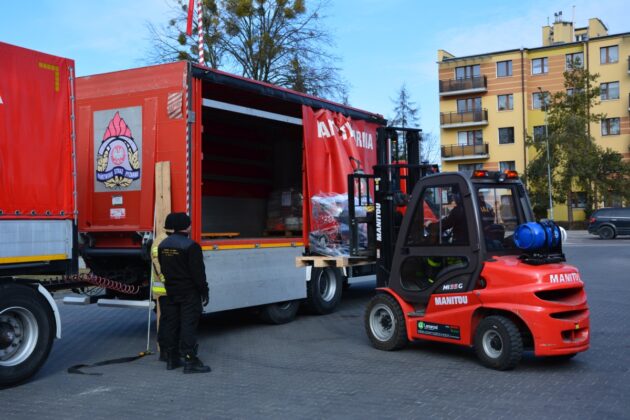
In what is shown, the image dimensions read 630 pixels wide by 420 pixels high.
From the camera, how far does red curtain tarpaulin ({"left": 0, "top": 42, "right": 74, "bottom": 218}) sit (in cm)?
653

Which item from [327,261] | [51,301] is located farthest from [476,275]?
[51,301]

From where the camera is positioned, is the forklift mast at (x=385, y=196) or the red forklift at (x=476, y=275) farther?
the forklift mast at (x=385, y=196)

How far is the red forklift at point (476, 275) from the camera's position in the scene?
6.61m

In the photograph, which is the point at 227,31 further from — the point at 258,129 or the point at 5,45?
the point at 5,45

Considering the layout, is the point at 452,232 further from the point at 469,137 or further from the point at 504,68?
the point at 469,137

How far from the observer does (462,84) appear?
6247cm

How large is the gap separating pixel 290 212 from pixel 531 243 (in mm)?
6603

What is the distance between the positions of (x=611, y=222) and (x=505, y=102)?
93.7 ft

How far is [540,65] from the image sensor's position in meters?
58.8

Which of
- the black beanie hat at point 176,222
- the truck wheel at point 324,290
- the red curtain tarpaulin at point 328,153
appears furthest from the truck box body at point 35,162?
the truck wheel at point 324,290

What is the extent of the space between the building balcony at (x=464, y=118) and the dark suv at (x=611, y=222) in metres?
27.9

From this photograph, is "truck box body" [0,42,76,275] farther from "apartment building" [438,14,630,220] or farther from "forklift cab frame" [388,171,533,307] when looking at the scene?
"apartment building" [438,14,630,220]

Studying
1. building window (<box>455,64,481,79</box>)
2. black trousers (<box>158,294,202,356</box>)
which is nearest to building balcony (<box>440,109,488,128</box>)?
building window (<box>455,64,481,79</box>)

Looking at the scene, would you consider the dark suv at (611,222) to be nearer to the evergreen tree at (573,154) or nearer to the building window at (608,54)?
the evergreen tree at (573,154)
